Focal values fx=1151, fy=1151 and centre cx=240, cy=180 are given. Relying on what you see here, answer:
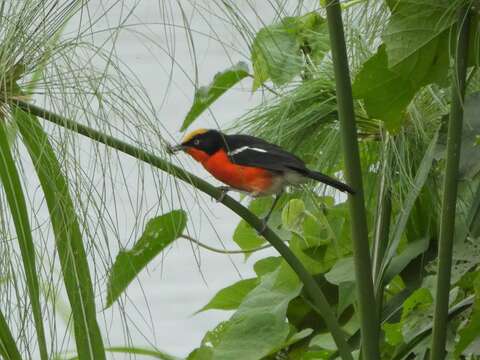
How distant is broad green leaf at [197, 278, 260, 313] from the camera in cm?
160

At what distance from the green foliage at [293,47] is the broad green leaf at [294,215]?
0.51 feet

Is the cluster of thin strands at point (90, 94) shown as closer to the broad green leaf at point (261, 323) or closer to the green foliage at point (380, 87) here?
the green foliage at point (380, 87)

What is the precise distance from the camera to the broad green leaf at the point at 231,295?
1599mm

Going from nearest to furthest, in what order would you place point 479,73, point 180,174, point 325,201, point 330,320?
point 180,174 → point 330,320 → point 479,73 → point 325,201

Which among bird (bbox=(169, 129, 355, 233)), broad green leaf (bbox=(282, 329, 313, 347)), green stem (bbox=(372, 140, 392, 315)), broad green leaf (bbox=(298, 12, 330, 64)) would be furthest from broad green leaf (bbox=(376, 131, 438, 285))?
broad green leaf (bbox=(298, 12, 330, 64))

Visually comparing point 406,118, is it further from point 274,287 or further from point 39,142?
point 39,142

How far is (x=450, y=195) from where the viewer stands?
41.4 inches

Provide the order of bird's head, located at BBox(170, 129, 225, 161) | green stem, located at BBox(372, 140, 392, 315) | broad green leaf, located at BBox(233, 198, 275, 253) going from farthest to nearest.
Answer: broad green leaf, located at BBox(233, 198, 275, 253) < bird's head, located at BBox(170, 129, 225, 161) < green stem, located at BBox(372, 140, 392, 315)

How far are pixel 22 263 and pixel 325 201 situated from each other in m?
0.70

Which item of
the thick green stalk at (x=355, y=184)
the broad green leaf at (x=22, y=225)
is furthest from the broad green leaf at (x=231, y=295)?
the broad green leaf at (x=22, y=225)

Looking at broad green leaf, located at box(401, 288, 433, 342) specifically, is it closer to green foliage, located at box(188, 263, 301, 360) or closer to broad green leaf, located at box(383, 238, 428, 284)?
broad green leaf, located at box(383, 238, 428, 284)

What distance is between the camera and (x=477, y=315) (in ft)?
3.57

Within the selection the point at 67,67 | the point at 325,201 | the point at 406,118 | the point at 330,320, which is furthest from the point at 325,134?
the point at 67,67

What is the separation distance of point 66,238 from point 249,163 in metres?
0.52
